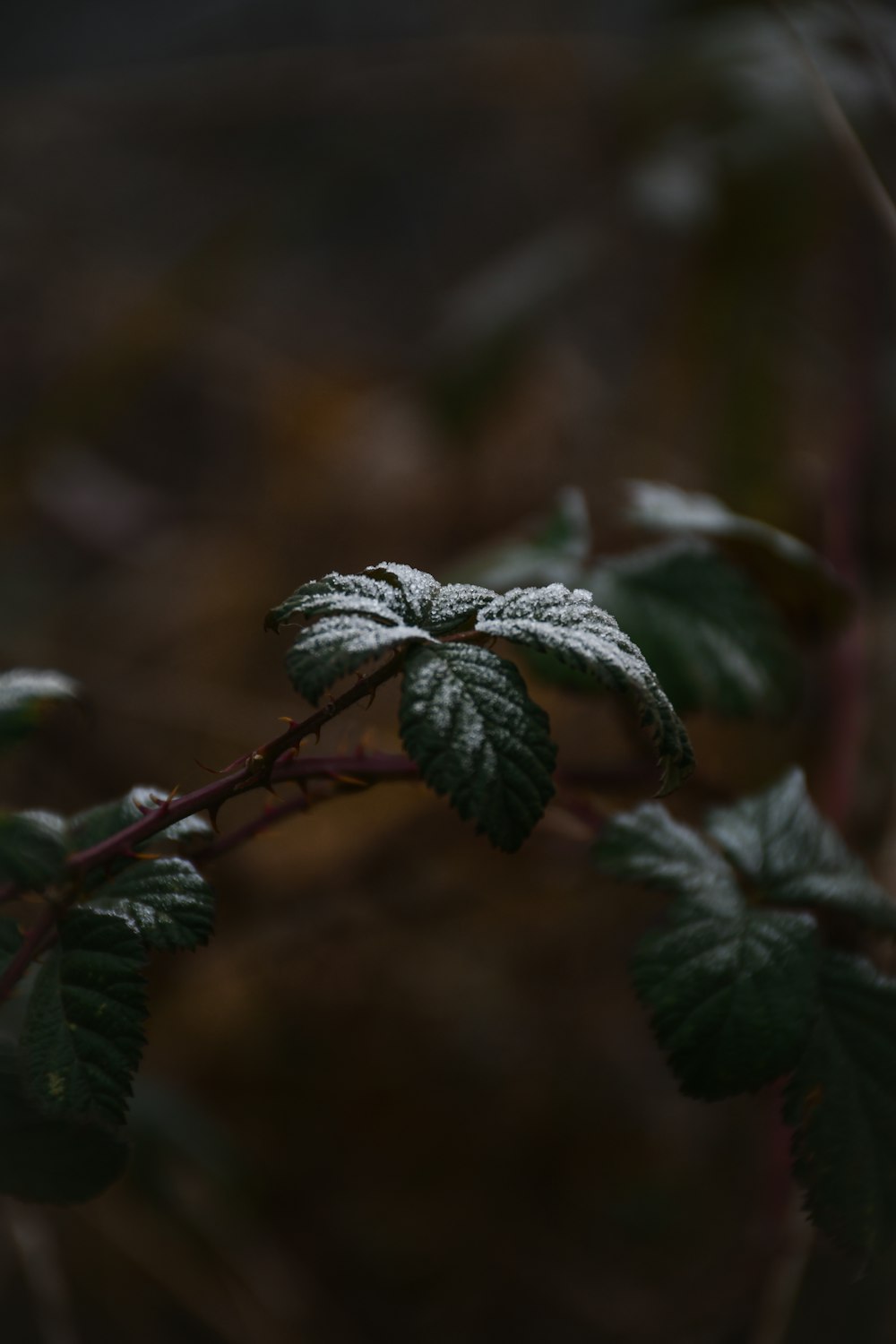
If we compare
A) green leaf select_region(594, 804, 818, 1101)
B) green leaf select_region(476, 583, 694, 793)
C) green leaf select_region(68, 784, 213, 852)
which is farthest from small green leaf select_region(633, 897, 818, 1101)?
green leaf select_region(68, 784, 213, 852)

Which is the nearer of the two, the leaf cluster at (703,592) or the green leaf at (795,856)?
the green leaf at (795,856)

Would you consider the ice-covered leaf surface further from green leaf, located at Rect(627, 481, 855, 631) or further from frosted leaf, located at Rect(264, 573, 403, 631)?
green leaf, located at Rect(627, 481, 855, 631)

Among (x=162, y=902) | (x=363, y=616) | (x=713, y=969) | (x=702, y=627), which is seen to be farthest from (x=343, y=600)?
(x=702, y=627)

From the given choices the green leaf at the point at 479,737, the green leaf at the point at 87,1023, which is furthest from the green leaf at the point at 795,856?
the green leaf at the point at 87,1023

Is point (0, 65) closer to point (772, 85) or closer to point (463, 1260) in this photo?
point (772, 85)

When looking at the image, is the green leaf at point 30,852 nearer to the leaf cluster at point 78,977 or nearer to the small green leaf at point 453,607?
the leaf cluster at point 78,977

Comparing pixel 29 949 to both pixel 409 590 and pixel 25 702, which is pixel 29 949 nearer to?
pixel 25 702

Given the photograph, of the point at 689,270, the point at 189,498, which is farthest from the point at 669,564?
the point at 189,498
